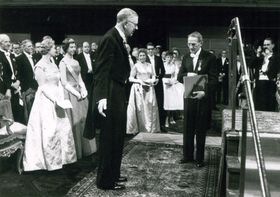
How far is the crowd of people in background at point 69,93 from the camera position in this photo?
5.50 m

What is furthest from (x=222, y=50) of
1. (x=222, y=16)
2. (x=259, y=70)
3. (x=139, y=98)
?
(x=139, y=98)

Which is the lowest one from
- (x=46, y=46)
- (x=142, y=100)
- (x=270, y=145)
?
(x=142, y=100)

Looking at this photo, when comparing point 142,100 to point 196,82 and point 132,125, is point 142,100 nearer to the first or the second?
point 132,125

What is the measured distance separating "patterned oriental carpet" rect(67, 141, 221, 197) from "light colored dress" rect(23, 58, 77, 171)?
65cm

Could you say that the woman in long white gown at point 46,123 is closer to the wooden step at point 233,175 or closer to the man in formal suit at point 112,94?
the man in formal suit at point 112,94

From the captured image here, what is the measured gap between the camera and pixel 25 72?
7340 mm

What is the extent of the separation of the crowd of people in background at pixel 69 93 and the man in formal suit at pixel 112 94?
35cm

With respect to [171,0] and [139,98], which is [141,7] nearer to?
[171,0]

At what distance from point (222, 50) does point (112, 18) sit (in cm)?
383

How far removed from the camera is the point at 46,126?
5.48 metres

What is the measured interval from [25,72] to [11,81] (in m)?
0.28

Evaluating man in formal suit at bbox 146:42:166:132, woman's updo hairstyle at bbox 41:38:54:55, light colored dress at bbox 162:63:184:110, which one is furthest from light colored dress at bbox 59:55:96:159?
light colored dress at bbox 162:63:184:110

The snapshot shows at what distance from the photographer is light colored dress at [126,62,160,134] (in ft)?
27.5

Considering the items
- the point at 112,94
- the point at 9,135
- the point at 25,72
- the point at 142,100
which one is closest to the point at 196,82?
the point at 112,94
